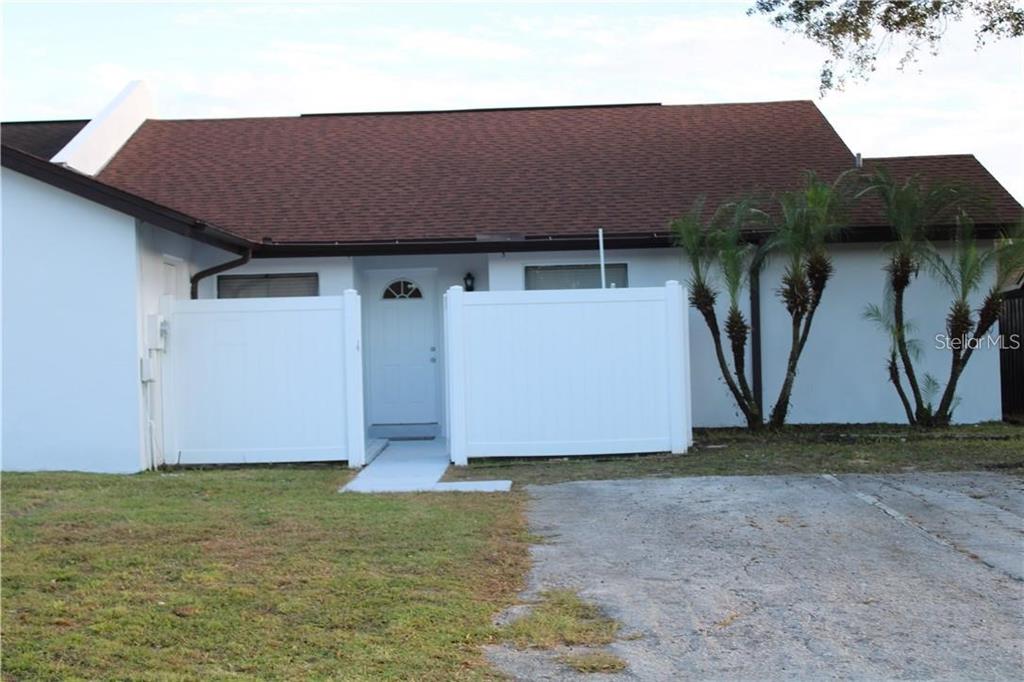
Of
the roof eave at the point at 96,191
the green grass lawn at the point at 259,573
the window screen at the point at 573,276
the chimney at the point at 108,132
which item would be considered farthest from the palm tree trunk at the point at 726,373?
the chimney at the point at 108,132

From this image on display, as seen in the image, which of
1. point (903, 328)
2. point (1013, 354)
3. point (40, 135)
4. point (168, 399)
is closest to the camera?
point (168, 399)

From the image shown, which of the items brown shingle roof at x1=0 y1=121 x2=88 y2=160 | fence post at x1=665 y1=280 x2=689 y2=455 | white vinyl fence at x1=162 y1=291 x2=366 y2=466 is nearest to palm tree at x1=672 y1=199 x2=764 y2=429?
fence post at x1=665 y1=280 x2=689 y2=455

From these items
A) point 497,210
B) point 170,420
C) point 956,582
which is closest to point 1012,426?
point 497,210

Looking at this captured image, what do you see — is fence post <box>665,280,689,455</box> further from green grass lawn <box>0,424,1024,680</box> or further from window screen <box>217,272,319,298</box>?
window screen <box>217,272,319,298</box>

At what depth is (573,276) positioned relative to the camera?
50.6 ft

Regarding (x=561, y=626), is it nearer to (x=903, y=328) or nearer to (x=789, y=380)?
(x=789, y=380)

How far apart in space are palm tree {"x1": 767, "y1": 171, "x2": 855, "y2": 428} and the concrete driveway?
3.72 meters

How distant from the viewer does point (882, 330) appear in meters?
15.4

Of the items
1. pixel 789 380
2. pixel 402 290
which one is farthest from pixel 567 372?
pixel 402 290

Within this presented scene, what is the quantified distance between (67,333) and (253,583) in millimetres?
6485

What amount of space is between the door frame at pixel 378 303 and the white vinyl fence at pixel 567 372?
319cm

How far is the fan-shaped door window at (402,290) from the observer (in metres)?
16.0

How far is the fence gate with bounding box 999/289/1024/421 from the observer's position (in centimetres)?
1709

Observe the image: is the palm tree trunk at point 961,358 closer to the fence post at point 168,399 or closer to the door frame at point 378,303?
the door frame at point 378,303
